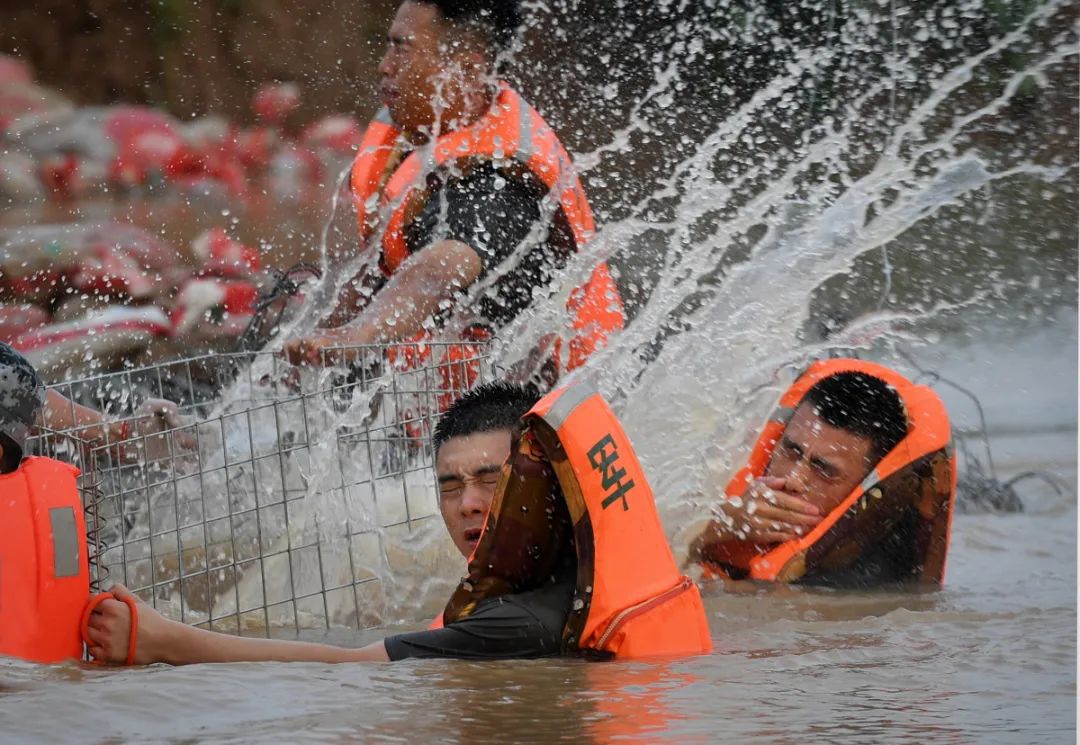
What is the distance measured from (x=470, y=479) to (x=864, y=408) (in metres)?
1.15

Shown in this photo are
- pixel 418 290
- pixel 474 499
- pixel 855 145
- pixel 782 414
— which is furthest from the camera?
pixel 855 145

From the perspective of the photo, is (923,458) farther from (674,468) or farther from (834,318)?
(834,318)

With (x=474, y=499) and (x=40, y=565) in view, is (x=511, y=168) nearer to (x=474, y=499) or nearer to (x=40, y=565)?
(x=474, y=499)

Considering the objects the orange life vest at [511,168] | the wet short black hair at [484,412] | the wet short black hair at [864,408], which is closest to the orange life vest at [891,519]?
the wet short black hair at [864,408]

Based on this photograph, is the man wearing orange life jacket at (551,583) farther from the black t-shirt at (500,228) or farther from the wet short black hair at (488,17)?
the wet short black hair at (488,17)

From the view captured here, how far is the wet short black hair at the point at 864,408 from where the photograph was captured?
2879 millimetres

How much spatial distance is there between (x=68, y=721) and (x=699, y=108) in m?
5.25

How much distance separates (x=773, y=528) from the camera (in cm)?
285

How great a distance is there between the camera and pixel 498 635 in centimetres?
187

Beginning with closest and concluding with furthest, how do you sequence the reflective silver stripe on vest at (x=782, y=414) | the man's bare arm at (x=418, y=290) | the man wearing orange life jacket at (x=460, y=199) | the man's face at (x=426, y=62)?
1. the man's bare arm at (x=418, y=290)
2. the man wearing orange life jacket at (x=460, y=199)
3. the reflective silver stripe on vest at (x=782, y=414)
4. the man's face at (x=426, y=62)

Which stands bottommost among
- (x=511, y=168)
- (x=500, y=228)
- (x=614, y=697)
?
(x=614, y=697)

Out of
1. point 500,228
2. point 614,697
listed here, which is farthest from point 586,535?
point 500,228

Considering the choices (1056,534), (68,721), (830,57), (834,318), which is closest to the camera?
(68,721)

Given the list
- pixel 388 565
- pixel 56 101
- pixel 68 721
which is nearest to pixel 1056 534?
pixel 388 565
